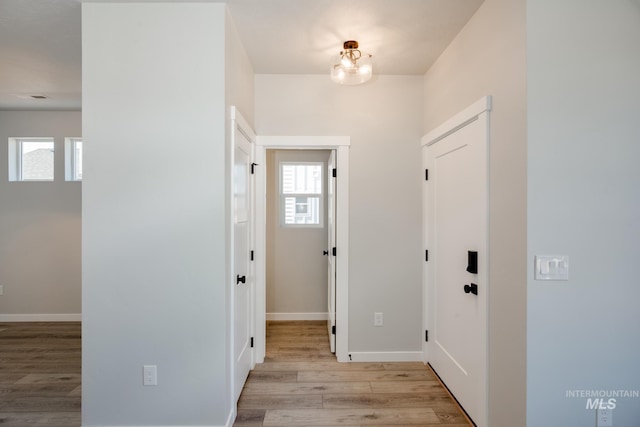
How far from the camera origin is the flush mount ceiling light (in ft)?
7.29

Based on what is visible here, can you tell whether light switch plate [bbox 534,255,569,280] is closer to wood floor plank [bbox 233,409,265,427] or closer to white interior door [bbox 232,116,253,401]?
white interior door [bbox 232,116,253,401]

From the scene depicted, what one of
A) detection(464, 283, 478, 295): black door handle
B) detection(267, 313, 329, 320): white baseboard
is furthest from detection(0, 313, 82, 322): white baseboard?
detection(464, 283, 478, 295): black door handle

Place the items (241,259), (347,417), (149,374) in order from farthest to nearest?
(241,259) < (347,417) < (149,374)

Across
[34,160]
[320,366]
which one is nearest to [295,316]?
[320,366]

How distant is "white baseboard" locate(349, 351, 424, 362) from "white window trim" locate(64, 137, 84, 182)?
13.2ft

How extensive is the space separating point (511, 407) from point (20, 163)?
5.68 m

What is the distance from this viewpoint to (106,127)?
6.12 ft

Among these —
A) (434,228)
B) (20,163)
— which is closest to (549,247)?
(434,228)

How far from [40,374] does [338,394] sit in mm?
2591

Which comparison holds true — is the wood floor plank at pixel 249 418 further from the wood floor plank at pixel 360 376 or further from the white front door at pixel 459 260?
the white front door at pixel 459 260

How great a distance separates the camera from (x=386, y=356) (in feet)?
9.52

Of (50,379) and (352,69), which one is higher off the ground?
(352,69)

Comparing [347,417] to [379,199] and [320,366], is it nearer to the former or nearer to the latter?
[320,366]

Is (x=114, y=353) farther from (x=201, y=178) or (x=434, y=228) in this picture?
(x=434, y=228)
